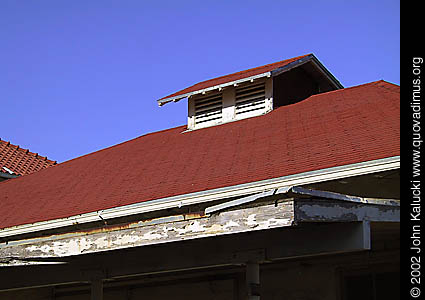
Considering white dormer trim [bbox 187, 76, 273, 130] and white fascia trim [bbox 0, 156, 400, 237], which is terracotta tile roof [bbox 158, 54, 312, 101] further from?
white fascia trim [bbox 0, 156, 400, 237]

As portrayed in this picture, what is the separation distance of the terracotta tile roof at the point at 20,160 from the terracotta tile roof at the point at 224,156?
3.93 metres

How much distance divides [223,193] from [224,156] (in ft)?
6.22

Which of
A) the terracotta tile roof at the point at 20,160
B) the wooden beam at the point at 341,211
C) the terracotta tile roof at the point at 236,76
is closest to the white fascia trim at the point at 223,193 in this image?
the wooden beam at the point at 341,211

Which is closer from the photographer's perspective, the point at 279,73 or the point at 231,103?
the point at 279,73

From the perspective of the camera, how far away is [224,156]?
10656 mm

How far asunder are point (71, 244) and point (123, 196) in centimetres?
370

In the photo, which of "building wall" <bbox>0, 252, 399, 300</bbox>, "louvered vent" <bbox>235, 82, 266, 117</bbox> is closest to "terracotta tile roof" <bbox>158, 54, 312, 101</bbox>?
"louvered vent" <bbox>235, 82, 266, 117</bbox>

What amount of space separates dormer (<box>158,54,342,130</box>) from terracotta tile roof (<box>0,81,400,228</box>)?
0.40m

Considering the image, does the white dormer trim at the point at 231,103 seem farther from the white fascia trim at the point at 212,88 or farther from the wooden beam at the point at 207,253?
the wooden beam at the point at 207,253

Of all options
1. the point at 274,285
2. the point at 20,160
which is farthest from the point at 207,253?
the point at 20,160

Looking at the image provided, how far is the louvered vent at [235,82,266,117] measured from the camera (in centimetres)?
1333

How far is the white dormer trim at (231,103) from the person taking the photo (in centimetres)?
1335

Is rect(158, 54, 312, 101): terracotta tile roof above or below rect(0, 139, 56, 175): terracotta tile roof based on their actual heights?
above

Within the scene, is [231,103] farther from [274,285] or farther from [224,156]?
[274,285]
